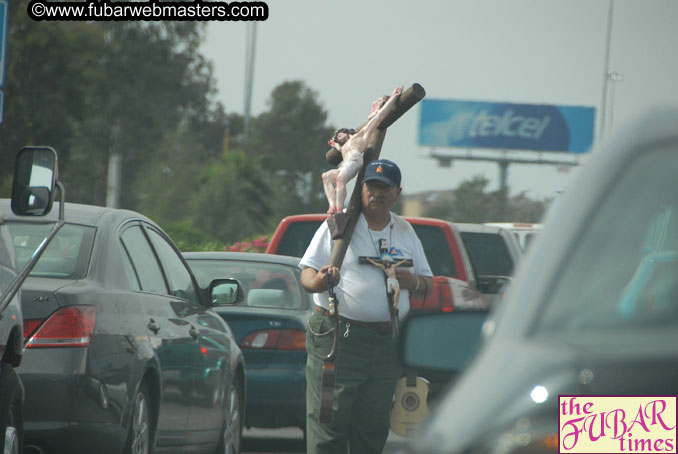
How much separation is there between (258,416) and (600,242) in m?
7.99

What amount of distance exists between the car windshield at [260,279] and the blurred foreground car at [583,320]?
781 centimetres

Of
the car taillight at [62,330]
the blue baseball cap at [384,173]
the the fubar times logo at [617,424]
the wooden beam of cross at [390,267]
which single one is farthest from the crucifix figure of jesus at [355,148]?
the the fubar times logo at [617,424]

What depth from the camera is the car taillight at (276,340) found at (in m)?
9.96

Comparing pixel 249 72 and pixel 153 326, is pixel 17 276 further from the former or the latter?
pixel 249 72

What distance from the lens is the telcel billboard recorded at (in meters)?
94.3

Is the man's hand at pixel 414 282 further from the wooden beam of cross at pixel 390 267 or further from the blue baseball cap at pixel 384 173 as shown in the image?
the blue baseball cap at pixel 384 173

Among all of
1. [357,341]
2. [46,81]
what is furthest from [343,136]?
[46,81]

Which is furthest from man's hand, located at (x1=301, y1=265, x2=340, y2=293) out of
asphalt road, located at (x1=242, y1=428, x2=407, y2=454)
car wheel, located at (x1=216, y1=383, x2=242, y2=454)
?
asphalt road, located at (x1=242, y1=428, x2=407, y2=454)

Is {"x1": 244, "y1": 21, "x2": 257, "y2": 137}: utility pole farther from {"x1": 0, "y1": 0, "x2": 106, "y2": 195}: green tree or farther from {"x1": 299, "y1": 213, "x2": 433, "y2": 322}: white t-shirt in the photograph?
{"x1": 299, "y1": 213, "x2": 433, "y2": 322}: white t-shirt

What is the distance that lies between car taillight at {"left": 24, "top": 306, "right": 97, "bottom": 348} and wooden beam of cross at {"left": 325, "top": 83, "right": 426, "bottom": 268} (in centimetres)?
121

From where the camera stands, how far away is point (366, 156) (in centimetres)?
695

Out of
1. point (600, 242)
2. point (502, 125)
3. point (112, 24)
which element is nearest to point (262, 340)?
point (600, 242)

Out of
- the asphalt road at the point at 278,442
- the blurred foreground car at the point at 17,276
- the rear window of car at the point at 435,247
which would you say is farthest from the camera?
the rear window of car at the point at 435,247

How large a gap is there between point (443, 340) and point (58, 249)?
3.89m
